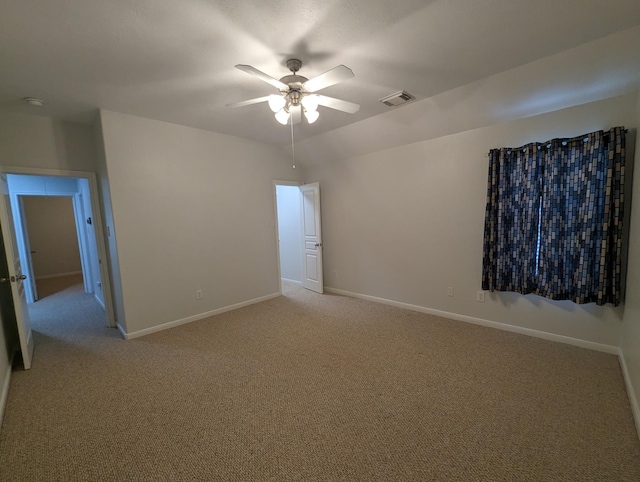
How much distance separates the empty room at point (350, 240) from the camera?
163 cm

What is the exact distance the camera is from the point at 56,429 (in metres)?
1.84

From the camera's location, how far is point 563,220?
2.64 metres

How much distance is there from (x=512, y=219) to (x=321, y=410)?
278cm

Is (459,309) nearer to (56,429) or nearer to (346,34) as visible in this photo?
(346,34)

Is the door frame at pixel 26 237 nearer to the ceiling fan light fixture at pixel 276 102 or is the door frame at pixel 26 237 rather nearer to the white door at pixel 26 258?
the white door at pixel 26 258

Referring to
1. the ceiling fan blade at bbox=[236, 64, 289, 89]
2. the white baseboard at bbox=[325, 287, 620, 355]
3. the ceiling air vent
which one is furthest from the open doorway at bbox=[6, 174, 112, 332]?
the white baseboard at bbox=[325, 287, 620, 355]

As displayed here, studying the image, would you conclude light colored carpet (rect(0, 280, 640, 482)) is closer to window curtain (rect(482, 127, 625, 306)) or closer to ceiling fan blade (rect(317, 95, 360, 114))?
window curtain (rect(482, 127, 625, 306))

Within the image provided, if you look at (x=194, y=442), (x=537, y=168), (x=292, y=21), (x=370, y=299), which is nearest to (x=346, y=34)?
(x=292, y=21)

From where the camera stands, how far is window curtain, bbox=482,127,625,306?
2.40 metres

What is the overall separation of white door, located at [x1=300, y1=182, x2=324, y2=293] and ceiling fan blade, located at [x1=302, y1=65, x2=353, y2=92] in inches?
111

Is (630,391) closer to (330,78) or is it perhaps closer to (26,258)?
(330,78)

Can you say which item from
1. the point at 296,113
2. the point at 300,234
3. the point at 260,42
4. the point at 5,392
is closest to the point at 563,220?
the point at 296,113

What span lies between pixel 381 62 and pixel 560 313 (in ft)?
10.0

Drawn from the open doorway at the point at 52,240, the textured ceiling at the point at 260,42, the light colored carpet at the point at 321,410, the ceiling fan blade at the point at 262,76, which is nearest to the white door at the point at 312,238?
the light colored carpet at the point at 321,410
